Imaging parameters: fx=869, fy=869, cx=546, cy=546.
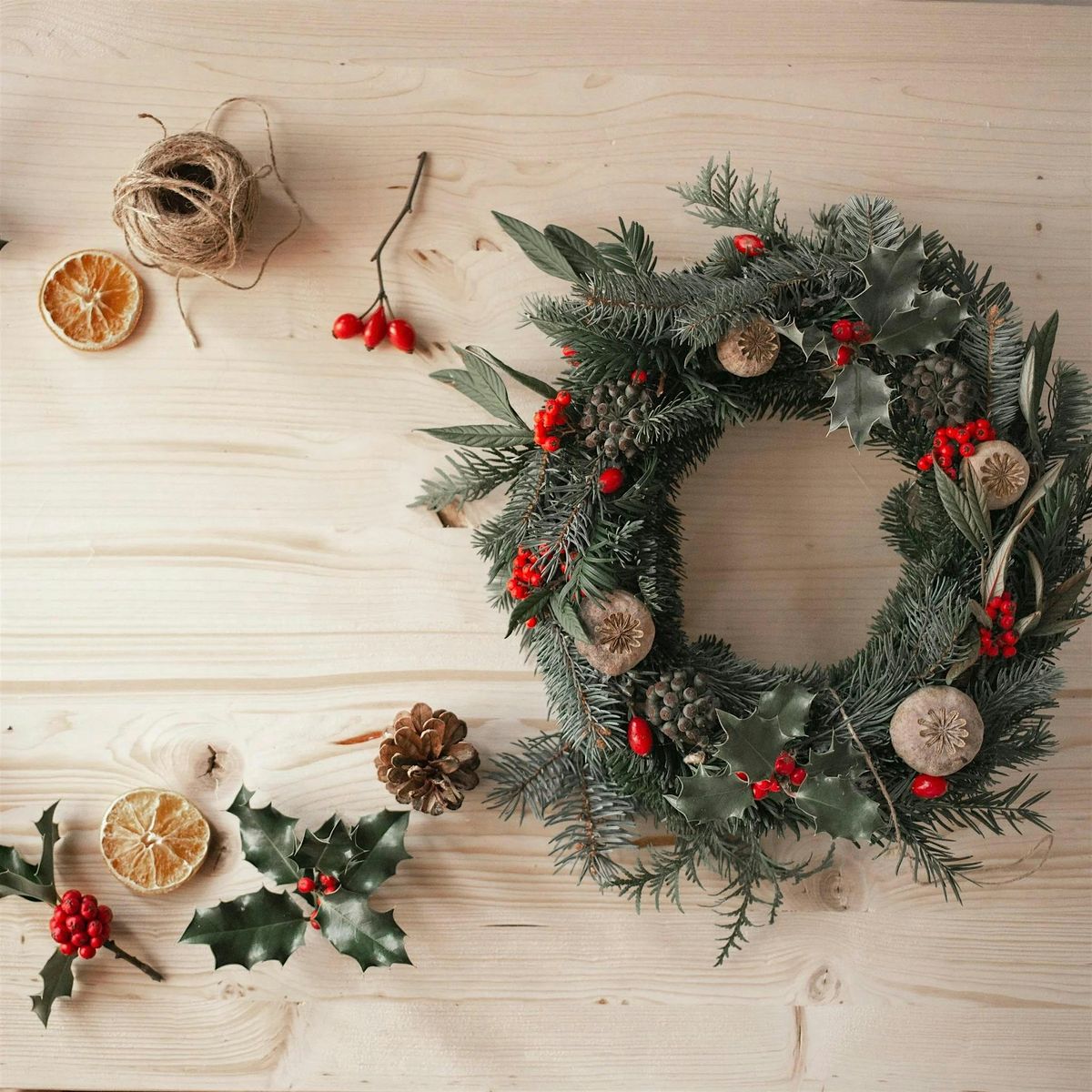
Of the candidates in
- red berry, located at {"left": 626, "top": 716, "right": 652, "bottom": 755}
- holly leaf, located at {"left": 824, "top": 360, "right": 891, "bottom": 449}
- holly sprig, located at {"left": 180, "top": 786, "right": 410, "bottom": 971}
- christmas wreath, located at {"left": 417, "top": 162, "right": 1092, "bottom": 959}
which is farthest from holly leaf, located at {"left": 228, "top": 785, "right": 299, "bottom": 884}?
holly leaf, located at {"left": 824, "top": 360, "right": 891, "bottom": 449}

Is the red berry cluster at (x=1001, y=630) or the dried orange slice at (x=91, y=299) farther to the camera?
the dried orange slice at (x=91, y=299)

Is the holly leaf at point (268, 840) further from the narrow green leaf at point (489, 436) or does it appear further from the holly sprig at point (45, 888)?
the narrow green leaf at point (489, 436)

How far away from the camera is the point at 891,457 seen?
118 cm

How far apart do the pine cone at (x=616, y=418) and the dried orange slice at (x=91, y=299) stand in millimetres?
642

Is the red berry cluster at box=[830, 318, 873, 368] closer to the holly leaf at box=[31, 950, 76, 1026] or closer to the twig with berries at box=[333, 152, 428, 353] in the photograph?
the twig with berries at box=[333, 152, 428, 353]

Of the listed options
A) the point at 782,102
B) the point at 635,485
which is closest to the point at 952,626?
the point at 635,485

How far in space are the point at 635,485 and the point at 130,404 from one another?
2.30 feet

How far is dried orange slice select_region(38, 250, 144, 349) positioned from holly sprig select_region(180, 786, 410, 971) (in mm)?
643

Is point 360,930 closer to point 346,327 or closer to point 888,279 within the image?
point 346,327

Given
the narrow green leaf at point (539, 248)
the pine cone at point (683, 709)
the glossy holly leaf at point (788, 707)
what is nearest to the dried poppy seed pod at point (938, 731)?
the glossy holly leaf at point (788, 707)

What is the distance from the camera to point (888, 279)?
98 centimetres

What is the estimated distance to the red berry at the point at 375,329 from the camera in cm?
116

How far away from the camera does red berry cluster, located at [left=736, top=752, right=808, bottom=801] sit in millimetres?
965

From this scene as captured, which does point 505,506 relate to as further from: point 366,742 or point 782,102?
point 782,102
